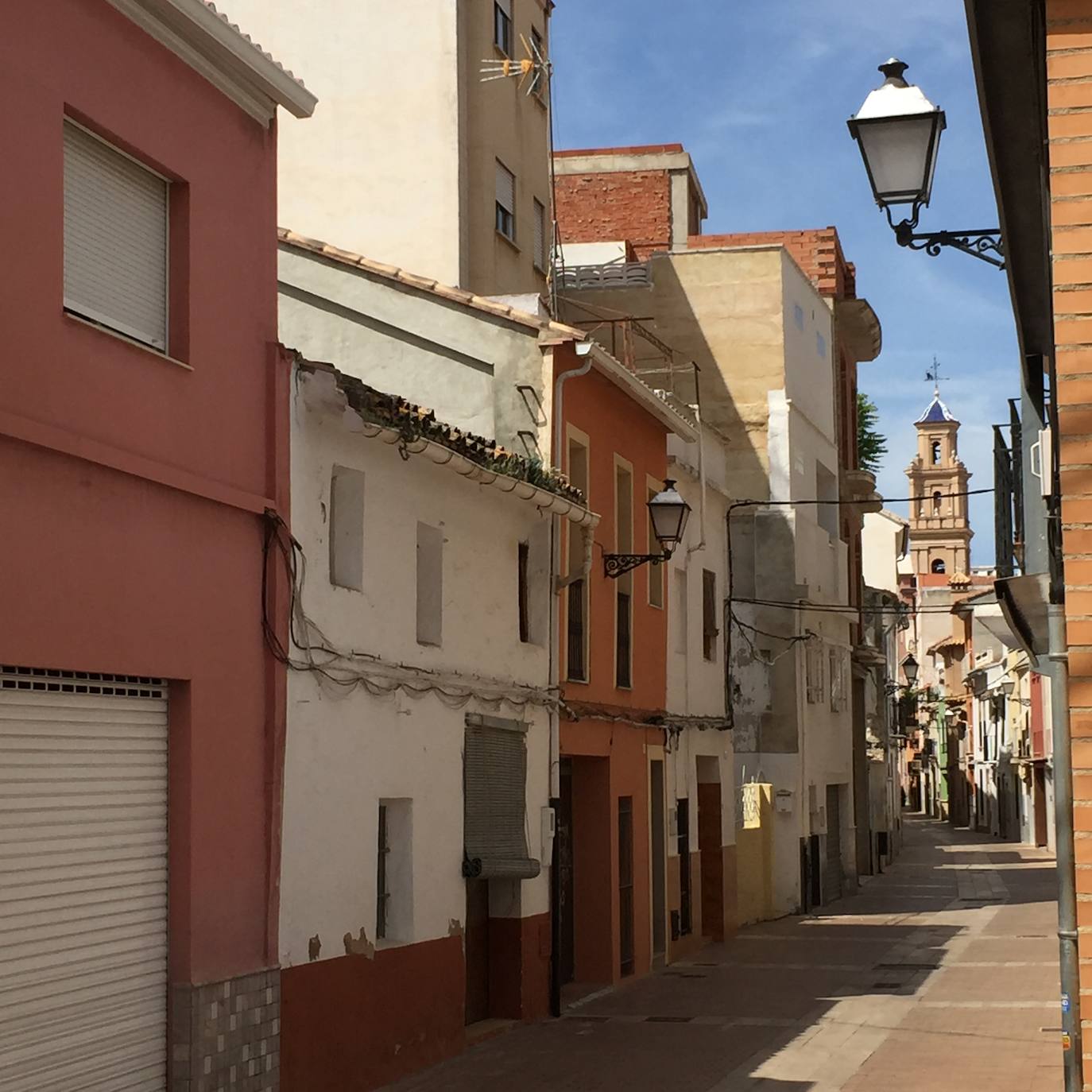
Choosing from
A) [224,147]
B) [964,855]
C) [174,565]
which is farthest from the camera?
[964,855]

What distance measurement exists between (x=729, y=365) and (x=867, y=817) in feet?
51.9

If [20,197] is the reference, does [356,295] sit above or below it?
above

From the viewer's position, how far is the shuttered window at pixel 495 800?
16.4 meters

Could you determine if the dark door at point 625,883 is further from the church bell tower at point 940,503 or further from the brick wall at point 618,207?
the church bell tower at point 940,503

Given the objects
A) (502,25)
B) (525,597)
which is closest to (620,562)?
(525,597)

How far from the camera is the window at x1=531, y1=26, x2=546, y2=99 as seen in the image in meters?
25.1

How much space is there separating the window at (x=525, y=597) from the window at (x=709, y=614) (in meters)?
8.47

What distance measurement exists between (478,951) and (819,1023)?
3378mm

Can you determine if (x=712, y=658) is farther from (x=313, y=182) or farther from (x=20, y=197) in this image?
(x=20, y=197)

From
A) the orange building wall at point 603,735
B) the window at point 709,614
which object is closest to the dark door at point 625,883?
the orange building wall at point 603,735

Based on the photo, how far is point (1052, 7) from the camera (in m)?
6.57

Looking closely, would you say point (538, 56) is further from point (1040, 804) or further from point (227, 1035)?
point (1040, 804)

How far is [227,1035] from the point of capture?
11.5 m

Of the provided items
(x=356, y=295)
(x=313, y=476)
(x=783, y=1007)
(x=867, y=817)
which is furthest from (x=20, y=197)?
(x=867, y=817)
